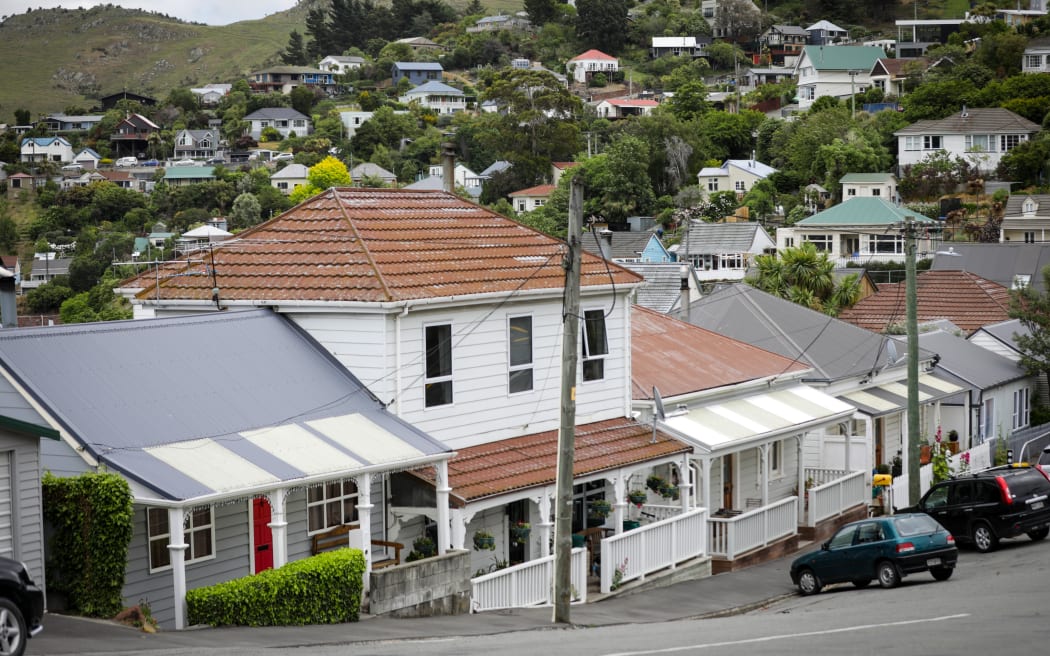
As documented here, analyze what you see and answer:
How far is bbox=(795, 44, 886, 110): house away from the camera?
159625 millimetres

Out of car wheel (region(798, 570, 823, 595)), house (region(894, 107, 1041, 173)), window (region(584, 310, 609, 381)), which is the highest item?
house (region(894, 107, 1041, 173))

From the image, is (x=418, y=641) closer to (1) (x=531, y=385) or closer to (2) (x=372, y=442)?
(2) (x=372, y=442)

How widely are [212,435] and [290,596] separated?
2.50 meters

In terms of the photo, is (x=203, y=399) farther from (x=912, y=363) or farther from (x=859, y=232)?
(x=859, y=232)

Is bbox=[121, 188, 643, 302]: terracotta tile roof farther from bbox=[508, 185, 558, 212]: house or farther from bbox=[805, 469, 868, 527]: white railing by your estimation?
bbox=[508, 185, 558, 212]: house

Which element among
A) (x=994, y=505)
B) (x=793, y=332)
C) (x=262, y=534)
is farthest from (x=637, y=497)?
(x=793, y=332)

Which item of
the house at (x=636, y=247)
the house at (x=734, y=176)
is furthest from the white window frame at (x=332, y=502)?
the house at (x=734, y=176)

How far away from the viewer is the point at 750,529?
2773cm

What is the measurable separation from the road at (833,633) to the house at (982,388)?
56.8 ft

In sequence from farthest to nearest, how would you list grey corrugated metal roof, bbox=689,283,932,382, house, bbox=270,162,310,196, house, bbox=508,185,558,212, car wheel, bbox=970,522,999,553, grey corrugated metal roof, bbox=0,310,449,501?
house, bbox=270,162,310,196 → house, bbox=508,185,558,212 → grey corrugated metal roof, bbox=689,283,932,382 → car wheel, bbox=970,522,999,553 → grey corrugated metal roof, bbox=0,310,449,501

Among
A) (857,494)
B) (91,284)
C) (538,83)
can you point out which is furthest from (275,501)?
(538,83)

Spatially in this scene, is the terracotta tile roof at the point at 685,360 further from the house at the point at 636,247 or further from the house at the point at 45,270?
the house at the point at 45,270

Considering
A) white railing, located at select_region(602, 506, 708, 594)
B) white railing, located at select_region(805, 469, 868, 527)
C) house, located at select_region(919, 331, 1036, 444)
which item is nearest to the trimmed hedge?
white railing, located at select_region(602, 506, 708, 594)

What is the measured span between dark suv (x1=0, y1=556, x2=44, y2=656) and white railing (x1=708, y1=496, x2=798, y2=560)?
52.2 feet
